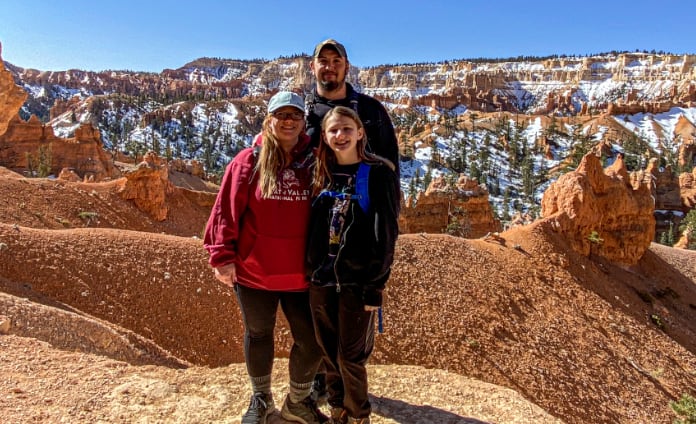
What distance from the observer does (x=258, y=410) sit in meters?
3.76

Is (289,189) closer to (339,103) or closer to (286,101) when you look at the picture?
(286,101)

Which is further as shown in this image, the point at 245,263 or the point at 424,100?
the point at 424,100

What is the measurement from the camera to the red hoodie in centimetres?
332

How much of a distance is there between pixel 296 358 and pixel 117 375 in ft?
7.27

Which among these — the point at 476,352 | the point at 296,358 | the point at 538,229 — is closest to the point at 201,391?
the point at 296,358

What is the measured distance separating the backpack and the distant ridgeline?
2482cm

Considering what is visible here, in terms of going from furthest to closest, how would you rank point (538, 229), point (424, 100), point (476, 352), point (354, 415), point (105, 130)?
1. point (424, 100)
2. point (105, 130)
3. point (538, 229)
4. point (476, 352)
5. point (354, 415)

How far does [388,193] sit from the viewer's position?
3.20m

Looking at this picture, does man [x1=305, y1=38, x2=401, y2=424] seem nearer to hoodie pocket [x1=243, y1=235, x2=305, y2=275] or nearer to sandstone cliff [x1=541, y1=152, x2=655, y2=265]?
hoodie pocket [x1=243, y1=235, x2=305, y2=275]

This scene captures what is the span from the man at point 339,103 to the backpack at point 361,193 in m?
0.44

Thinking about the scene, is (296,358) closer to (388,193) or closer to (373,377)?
(388,193)

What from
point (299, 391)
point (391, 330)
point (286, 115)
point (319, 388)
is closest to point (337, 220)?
point (286, 115)

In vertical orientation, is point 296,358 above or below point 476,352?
above

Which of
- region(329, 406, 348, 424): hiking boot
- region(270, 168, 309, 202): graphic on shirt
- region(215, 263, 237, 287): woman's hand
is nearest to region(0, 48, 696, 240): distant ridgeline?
region(329, 406, 348, 424): hiking boot
